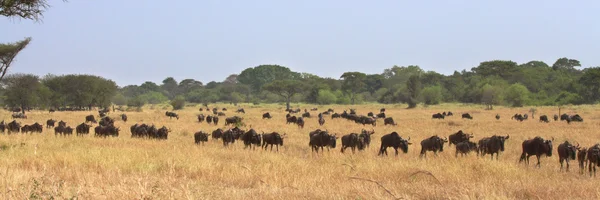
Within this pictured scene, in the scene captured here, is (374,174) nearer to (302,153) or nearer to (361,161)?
(361,161)

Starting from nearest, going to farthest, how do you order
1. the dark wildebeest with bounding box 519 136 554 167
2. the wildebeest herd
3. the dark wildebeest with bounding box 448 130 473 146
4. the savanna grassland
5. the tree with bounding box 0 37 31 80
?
the savanna grassland < the wildebeest herd < the dark wildebeest with bounding box 519 136 554 167 < the dark wildebeest with bounding box 448 130 473 146 < the tree with bounding box 0 37 31 80

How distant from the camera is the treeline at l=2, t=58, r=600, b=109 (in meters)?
61.6

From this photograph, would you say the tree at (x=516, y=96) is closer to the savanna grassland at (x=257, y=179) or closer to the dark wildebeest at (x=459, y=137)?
the dark wildebeest at (x=459, y=137)

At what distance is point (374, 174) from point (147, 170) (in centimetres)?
425

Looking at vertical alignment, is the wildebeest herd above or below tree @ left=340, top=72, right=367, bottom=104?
below

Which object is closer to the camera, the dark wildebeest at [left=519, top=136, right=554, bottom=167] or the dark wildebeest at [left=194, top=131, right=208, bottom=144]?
the dark wildebeest at [left=519, top=136, right=554, bottom=167]

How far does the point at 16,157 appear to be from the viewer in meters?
10.1

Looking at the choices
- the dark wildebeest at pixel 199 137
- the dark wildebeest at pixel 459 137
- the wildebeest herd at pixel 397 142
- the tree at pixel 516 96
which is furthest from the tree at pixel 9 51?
the tree at pixel 516 96

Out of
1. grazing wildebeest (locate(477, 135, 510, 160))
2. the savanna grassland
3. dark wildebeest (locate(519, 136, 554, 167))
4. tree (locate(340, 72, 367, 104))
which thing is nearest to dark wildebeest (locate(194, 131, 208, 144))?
the savanna grassland

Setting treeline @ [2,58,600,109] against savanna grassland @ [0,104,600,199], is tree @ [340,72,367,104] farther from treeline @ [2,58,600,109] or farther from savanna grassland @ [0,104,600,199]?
savanna grassland @ [0,104,600,199]

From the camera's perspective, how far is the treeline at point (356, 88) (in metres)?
61.6

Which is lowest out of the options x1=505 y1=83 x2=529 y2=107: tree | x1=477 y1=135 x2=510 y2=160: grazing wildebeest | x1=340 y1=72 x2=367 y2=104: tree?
x1=477 y1=135 x2=510 y2=160: grazing wildebeest

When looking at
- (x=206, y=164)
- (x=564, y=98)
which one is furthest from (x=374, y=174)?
(x=564, y=98)

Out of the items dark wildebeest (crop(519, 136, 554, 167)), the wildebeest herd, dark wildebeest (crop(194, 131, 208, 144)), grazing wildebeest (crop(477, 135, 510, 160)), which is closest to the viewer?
the wildebeest herd
